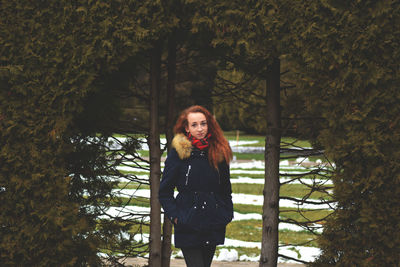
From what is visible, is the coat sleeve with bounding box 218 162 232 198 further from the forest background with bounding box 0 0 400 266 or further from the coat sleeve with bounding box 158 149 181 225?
the forest background with bounding box 0 0 400 266

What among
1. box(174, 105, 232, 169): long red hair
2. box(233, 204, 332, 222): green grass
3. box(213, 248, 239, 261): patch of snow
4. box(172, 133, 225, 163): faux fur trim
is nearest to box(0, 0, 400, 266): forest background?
box(174, 105, 232, 169): long red hair

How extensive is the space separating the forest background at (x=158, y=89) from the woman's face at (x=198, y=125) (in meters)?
0.65

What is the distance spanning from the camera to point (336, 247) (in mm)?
3508

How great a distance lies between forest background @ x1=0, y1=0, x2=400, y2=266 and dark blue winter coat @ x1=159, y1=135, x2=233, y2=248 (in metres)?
0.82

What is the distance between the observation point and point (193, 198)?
347cm

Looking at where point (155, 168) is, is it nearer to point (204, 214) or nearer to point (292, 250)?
point (204, 214)

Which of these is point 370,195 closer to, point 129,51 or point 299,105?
point 299,105

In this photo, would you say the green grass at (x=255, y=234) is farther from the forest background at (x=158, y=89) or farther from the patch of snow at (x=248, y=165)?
the patch of snow at (x=248, y=165)

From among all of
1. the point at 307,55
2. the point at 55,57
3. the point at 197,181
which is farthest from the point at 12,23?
the point at 307,55

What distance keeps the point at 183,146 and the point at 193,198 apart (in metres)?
0.39

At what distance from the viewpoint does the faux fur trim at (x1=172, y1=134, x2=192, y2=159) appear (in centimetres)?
351

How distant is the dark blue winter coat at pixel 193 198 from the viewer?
11.3 feet

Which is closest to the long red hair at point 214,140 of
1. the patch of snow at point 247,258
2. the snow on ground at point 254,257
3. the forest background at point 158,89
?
the forest background at point 158,89

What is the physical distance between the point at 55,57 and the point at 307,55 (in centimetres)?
204
